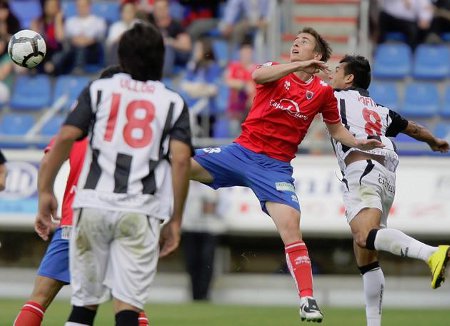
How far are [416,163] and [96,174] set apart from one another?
32.9 ft

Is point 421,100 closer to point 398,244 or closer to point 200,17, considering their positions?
point 200,17

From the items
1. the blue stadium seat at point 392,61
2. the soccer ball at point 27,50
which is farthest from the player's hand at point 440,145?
the blue stadium seat at point 392,61

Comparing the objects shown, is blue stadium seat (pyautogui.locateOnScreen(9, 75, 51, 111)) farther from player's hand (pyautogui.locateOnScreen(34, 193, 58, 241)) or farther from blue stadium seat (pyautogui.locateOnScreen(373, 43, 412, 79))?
player's hand (pyautogui.locateOnScreen(34, 193, 58, 241))

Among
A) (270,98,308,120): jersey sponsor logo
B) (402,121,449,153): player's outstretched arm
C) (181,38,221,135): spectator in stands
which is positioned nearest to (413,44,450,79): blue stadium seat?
(181,38,221,135): spectator in stands

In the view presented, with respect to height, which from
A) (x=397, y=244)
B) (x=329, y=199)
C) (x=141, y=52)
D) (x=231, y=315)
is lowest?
(x=231, y=315)

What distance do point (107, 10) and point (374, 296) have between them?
36.7 feet

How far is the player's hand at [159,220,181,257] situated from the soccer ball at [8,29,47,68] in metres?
3.16

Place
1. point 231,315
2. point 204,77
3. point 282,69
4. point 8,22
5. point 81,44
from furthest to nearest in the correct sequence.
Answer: point 8,22 → point 81,44 → point 204,77 → point 231,315 → point 282,69

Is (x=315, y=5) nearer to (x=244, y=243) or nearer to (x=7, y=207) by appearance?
(x=244, y=243)

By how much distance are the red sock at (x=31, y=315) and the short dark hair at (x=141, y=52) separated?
6.94 ft

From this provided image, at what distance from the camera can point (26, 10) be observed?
66.5 ft

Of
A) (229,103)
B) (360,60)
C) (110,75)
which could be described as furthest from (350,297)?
(110,75)

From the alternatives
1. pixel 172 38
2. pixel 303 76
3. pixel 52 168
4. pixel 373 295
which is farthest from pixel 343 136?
pixel 172 38

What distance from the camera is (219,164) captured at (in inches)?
382
